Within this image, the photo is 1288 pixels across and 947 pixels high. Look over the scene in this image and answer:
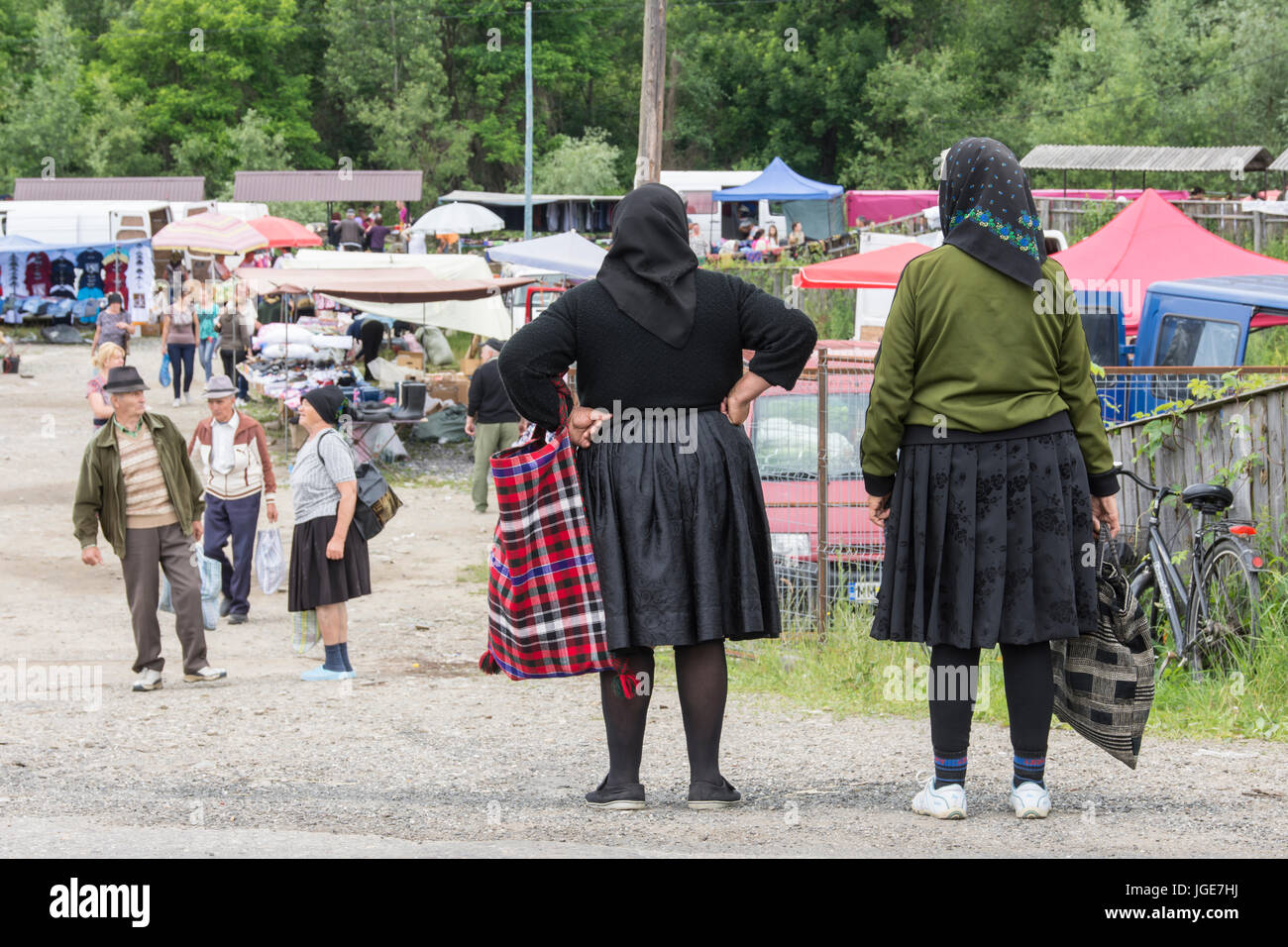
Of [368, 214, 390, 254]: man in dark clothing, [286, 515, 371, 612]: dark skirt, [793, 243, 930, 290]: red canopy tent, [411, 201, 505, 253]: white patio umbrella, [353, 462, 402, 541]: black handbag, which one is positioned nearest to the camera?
[286, 515, 371, 612]: dark skirt

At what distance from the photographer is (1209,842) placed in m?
4.23

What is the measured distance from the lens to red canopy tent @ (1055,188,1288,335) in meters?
14.8

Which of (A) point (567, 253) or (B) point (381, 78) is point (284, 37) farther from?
(A) point (567, 253)

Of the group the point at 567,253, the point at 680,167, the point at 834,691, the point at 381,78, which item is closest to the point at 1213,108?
the point at 680,167

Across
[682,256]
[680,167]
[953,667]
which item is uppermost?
[680,167]

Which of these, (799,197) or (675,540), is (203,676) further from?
(799,197)

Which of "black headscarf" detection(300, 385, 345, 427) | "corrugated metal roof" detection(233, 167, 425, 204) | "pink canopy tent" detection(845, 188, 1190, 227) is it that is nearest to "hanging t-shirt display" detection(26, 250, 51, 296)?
"corrugated metal roof" detection(233, 167, 425, 204)

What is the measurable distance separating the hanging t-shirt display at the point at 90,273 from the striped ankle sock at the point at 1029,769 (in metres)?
30.1

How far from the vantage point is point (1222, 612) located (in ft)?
22.4

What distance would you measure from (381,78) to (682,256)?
62.5 m

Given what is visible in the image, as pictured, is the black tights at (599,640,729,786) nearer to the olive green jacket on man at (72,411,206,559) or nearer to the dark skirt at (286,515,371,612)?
the dark skirt at (286,515,371,612)

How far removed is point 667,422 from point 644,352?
0.75 feet

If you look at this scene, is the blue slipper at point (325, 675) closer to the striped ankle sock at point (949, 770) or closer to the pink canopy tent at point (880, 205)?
the striped ankle sock at point (949, 770)

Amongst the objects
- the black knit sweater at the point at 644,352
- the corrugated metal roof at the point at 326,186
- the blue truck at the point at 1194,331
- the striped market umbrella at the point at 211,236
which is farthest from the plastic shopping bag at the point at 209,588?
the corrugated metal roof at the point at 326,186
